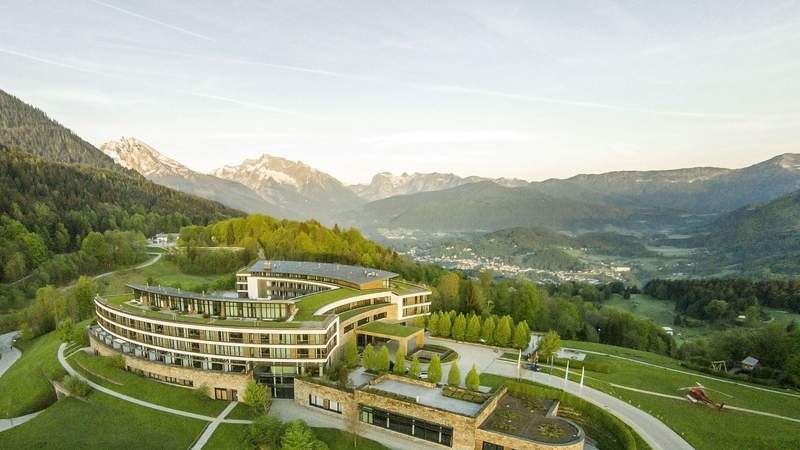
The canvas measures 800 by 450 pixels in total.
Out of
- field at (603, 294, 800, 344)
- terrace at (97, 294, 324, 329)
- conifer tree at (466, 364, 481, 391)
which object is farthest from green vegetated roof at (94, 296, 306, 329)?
field at (603, 294, 800, 344)

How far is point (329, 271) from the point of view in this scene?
7625cm

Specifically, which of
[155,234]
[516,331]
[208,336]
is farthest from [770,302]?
[155,234]

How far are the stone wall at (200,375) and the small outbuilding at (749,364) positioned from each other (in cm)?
6876

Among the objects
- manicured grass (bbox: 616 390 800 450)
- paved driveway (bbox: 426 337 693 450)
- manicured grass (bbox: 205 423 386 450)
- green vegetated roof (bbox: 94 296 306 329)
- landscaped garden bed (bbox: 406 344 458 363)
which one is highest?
green vegetated roof (bbox: 94 296 306 329)

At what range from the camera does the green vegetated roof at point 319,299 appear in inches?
2186

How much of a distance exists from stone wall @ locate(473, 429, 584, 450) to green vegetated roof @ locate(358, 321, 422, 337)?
2160 centimetres

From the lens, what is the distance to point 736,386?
54.6 m

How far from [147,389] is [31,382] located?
21.6 m

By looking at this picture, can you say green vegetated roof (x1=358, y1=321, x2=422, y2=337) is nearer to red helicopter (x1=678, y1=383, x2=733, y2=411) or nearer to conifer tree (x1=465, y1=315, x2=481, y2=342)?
conifer tree (x1=465, y1=315, x2=481, y2=342)

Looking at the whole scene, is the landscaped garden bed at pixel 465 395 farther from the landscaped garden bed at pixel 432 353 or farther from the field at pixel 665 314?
the field at pixel 665 314

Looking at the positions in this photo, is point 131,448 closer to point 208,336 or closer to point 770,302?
point 208,336

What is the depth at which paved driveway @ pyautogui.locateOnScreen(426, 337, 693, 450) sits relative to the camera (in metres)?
40.1

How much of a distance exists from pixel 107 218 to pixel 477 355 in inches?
5515

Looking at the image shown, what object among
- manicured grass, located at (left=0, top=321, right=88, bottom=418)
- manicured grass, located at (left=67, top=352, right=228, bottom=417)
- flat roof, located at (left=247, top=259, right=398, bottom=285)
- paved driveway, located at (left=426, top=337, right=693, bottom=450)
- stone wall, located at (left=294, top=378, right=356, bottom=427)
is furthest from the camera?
flat roof, located at (left=247, top=259, right=398, bottom=285)
